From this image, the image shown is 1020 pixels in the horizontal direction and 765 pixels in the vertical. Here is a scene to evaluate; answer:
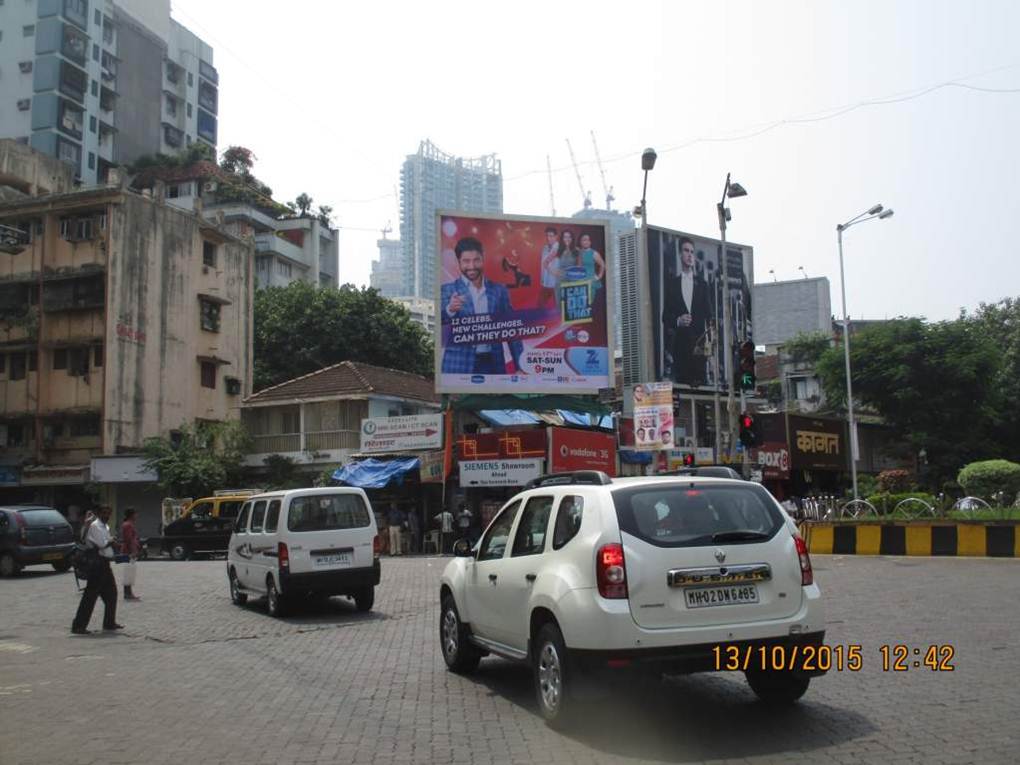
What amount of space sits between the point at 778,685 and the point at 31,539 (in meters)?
19.6

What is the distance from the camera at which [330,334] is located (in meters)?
51.3

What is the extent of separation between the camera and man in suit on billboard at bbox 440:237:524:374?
2964 centimetres

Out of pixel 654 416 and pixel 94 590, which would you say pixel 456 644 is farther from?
pixel 654 416

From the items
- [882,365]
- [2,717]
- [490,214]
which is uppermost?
[490,214]

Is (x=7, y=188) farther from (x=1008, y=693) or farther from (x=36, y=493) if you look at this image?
(x=1008, y=693)

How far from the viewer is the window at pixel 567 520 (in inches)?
255

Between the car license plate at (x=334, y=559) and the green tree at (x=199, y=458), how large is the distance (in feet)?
86.5

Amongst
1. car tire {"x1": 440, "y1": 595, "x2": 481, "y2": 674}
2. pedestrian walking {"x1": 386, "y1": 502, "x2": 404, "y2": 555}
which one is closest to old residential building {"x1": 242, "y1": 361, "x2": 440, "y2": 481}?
pedestrian walking {"x1": 386, "y1": 502, "x2": 404, "y2": 555}

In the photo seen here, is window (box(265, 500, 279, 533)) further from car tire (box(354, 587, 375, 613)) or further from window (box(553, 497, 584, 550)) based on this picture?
window (box(553, 497, 584, 550))

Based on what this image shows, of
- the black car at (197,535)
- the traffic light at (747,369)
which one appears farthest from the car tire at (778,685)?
the black car at (197,535)

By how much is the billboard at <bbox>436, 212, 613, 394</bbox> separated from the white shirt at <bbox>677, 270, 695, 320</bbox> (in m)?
8.54

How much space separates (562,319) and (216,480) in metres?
17.2

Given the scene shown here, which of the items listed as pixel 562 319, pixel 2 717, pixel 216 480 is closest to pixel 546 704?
pixel 2 717

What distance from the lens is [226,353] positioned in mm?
48188
